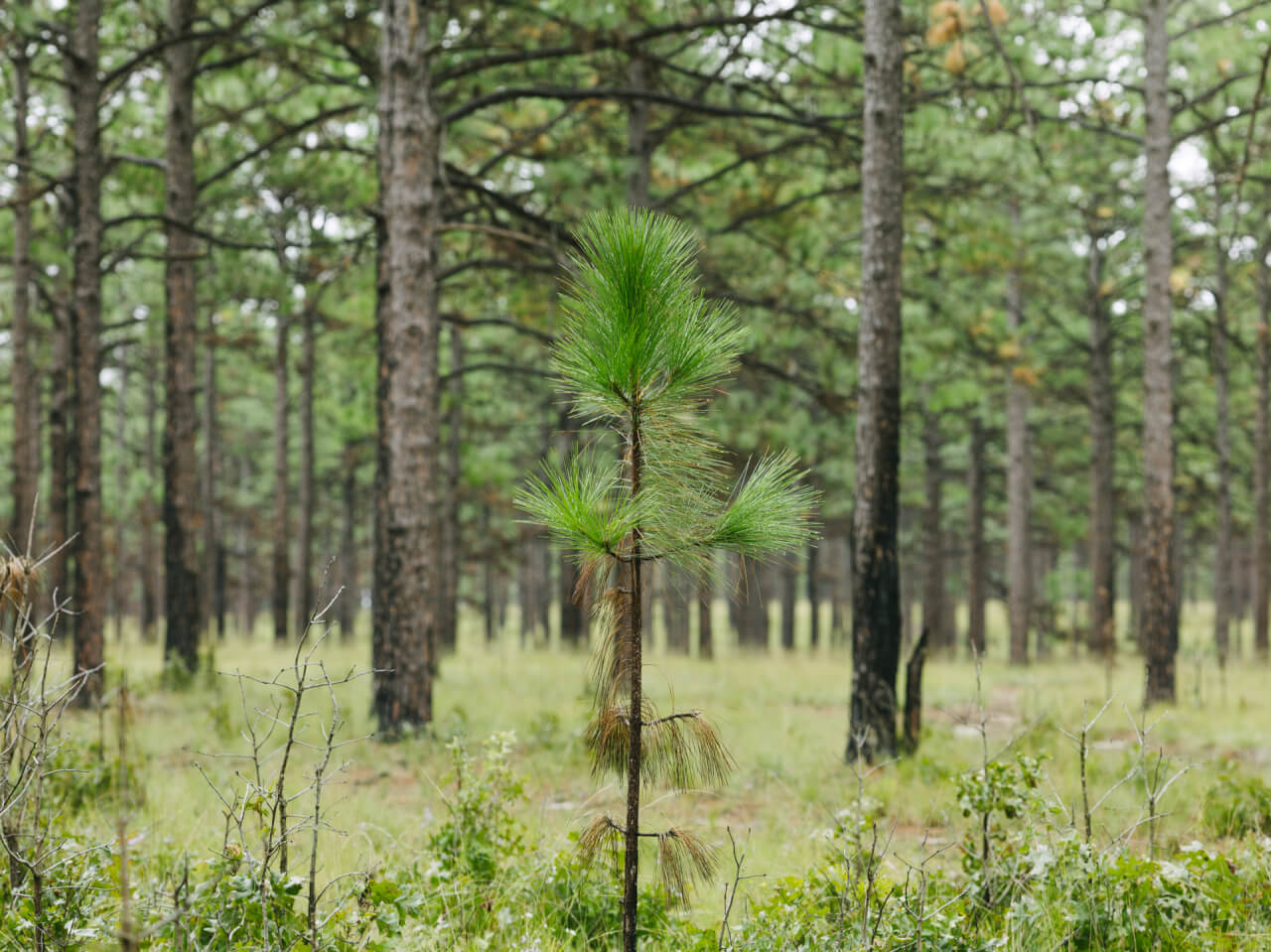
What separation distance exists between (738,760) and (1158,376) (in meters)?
7.08

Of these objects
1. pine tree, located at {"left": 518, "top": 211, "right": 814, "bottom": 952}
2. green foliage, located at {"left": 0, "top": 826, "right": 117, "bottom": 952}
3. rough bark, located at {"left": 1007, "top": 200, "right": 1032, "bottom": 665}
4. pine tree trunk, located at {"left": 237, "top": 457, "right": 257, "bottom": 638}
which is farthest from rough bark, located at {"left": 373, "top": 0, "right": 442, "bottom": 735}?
pine tree trunk, located at {"left": 237, "top": 457, "right": 257, "bottom": 638}

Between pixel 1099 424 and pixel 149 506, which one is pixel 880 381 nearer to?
pixel 1099 424

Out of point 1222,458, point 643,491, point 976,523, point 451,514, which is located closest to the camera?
point 643,491

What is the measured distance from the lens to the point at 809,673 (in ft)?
49.8

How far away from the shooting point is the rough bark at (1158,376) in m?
9.45

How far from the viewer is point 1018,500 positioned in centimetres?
1608

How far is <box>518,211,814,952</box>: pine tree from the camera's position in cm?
238

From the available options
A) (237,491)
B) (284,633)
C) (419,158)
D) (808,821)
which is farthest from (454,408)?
(237,491)

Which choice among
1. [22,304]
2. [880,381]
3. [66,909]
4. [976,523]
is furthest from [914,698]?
[976,523]

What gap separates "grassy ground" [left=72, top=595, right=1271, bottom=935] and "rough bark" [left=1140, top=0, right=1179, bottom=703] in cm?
94

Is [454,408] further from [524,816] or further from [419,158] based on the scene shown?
[524,816]

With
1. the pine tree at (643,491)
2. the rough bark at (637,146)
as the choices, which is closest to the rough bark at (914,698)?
the pine tree at (643,491)

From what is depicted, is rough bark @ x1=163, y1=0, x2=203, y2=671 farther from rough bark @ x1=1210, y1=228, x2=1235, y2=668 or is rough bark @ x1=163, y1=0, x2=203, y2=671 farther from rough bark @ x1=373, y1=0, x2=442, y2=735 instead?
rough bark @ x1=1210, y1=228, x2=1235, y2=668

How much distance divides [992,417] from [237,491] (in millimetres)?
Result: 26652
